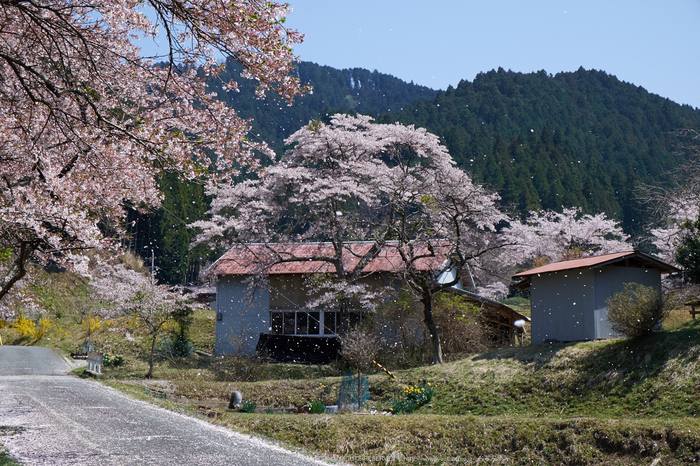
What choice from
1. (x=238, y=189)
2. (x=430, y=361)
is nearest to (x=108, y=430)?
(x=430, y=361)

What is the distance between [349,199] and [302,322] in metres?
6.09

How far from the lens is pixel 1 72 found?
796 centimetres

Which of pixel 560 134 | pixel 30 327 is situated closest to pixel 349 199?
pixel 30 327

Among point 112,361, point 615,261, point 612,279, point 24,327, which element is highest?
point 615,261

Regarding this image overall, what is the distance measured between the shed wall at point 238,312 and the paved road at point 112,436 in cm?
1134

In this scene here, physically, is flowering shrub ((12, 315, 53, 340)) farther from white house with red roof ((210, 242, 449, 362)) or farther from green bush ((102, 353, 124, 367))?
white house with red roof ((210, 242, 449, 362))

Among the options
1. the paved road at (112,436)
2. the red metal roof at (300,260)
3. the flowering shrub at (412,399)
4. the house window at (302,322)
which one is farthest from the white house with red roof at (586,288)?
the paved road at (112,436)

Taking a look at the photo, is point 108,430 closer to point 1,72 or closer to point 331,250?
point 1,72

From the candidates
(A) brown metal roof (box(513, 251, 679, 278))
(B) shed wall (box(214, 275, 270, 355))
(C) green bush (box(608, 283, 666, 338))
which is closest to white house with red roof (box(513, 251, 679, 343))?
(A) brown metal roof (box(513, 251, 679, 278))

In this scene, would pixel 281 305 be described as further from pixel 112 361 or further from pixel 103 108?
pixel 103 108

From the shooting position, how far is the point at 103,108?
7566 millimetres

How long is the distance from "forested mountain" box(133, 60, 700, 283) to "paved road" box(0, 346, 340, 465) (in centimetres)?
1839

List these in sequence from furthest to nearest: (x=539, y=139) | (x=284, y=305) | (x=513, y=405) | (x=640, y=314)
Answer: (x=539, y=139)
(x=284, y=305)
(x=640, y=314)
(x=513, y=405)

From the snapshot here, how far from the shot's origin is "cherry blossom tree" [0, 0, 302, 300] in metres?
6.16
